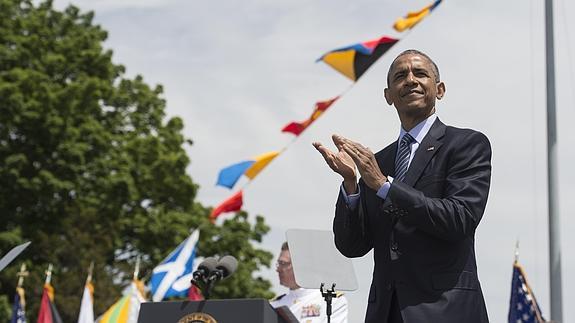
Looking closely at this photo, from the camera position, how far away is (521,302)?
14.7m

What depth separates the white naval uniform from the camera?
9.11m

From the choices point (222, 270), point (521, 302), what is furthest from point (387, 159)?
point (521, 302)

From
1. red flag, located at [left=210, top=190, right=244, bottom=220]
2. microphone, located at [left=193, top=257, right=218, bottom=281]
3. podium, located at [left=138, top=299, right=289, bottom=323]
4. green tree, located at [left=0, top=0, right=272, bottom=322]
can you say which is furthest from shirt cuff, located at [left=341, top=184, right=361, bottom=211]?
green tree, located at [left=0, top=0, right=272, bottom=322]

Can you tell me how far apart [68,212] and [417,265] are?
2607 cm

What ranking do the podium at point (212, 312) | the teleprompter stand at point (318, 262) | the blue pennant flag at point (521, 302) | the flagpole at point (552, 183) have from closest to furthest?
the teleprompter stand at point (318, 262) < the podium at point (212, 312) < the flagpole at point (552, 183) < the blue pennant flag at point (521, 302)

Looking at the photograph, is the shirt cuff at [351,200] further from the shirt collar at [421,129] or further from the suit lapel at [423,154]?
the shirt collar at [421,129]

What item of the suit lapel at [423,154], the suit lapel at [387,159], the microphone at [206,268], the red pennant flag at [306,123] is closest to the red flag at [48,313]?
the red pennant flag at [306,123]

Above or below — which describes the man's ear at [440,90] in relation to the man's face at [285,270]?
below

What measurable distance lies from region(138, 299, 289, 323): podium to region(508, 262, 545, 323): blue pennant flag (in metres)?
7.61

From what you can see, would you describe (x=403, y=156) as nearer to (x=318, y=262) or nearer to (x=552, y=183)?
(x=318, y=262)

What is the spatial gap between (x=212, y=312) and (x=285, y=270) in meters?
1.98

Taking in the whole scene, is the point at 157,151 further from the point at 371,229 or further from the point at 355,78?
the point at 371,229

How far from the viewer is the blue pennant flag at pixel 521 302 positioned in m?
14.4

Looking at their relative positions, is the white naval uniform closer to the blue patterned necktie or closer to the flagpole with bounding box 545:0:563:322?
the blue patterned necktie
